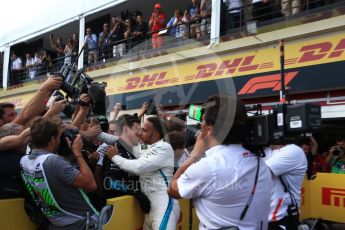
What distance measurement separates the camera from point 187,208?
3949 mm

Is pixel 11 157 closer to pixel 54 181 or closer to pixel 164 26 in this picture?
pixel 54 181

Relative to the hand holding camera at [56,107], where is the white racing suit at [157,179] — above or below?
below

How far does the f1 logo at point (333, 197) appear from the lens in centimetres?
489

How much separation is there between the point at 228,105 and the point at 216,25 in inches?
295

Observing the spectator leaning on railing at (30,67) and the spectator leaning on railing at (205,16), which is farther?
the spectator leaning on railing at (30,67)

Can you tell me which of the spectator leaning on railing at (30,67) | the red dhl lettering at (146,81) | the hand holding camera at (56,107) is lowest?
the hand holding camera at (56,107)

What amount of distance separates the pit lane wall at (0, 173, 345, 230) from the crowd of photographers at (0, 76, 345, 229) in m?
0.09

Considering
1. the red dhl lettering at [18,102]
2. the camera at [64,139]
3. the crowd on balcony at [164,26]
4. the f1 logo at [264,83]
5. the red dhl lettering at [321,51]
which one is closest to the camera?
the camera at [64,139]

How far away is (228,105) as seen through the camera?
6.87 feet

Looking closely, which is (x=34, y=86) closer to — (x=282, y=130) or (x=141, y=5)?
(x=141, y=5)

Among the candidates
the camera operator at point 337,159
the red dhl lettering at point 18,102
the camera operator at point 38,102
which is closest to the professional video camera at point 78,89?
the camera operator at point 38,102

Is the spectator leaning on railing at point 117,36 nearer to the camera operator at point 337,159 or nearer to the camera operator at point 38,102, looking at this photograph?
the camera operator at point 337,159

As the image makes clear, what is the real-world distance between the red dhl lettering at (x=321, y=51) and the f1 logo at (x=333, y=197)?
2.84m

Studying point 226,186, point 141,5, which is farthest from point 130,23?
point 226,186
